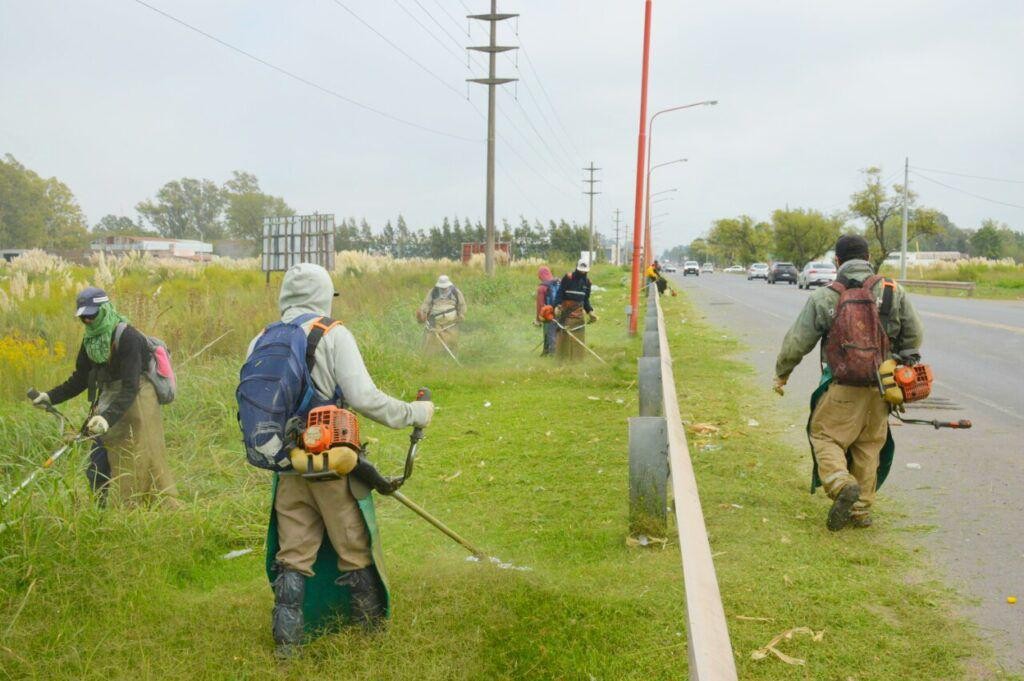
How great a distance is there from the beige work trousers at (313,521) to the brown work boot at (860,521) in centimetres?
314

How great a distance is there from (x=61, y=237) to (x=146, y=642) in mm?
31910

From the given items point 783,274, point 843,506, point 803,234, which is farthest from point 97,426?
point 803,234

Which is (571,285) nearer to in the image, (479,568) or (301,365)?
(479,568)

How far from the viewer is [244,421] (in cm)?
395

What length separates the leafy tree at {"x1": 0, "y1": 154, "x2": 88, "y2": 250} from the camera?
909 inches

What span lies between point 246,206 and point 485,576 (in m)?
70.2

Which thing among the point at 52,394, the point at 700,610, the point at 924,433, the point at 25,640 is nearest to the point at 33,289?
the point at 52,394

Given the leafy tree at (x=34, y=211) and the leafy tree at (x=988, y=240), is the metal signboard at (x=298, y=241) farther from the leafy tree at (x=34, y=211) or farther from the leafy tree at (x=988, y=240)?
the leafy tree at (x=988, y=240)

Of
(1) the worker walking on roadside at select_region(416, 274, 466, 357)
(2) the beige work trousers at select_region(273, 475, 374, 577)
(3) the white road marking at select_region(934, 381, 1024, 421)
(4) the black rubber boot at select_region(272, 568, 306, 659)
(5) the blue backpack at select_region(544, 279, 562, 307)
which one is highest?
(5) the blue backpack at select_region(544, 279, 562, 307)

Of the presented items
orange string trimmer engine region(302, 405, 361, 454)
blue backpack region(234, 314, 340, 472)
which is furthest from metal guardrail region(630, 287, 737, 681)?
blue backpack region(234, 314, 340, 472)

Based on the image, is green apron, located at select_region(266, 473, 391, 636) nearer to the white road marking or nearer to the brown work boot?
the brown work boot

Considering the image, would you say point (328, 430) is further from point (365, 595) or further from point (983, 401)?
point (983, 401)

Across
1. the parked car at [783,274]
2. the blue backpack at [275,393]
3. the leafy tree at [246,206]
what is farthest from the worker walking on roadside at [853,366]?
the leafy tree at [246,206]

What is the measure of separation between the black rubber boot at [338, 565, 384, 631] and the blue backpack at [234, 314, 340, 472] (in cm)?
60
